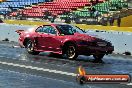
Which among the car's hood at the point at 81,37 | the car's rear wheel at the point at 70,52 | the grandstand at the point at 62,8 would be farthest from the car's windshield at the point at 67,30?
the grandstand at the point at 62,8

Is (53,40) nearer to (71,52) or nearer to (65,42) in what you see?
(65,42)

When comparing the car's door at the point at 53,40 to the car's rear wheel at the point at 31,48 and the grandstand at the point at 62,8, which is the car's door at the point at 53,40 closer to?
the car's rear wheel at the point at 31,48

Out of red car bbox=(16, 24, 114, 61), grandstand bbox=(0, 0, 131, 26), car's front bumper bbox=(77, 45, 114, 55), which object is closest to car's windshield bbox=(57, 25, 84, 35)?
red car bbox=(16, 24, 114, 61)

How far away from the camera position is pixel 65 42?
61.6ft

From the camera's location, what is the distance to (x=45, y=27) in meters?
20.5

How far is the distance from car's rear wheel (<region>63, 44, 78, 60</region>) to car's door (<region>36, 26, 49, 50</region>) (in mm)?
1494

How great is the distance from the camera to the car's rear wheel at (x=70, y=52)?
60.3 ft

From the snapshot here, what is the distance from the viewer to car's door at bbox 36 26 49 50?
65.7 feet

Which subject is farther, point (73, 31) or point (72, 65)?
point (73, 31)

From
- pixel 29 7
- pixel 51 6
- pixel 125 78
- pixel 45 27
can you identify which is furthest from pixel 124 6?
pixel 125 78

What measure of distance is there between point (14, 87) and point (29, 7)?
1546 inches

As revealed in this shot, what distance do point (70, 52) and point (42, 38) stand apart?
7.15 ft

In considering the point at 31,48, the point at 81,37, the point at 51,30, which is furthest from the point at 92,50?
the point at 31,48

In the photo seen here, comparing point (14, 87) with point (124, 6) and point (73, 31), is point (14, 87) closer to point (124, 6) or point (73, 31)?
point (73, 31)
